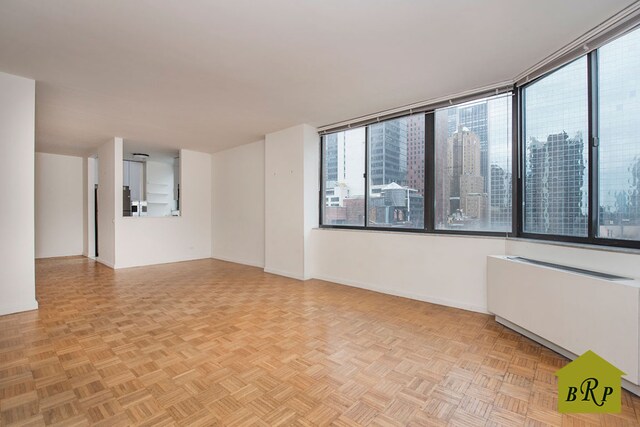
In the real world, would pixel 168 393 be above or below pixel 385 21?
below

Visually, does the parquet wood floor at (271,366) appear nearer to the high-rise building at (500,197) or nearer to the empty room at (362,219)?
the empty room at (362,219)

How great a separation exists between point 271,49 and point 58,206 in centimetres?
800

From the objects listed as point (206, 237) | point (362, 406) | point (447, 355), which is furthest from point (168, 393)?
point (206, 237)

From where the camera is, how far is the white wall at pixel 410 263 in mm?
3500

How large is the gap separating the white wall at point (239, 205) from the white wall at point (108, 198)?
2.08m

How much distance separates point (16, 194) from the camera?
3352 mm

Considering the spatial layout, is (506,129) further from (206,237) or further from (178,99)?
(206,237)

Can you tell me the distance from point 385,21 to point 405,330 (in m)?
2.77

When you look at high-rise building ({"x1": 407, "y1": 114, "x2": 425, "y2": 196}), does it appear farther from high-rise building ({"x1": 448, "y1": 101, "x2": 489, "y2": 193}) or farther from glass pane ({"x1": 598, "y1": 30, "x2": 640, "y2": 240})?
glass pane ({"x1": 598, "y1": 30, "x2": 640, "y2": 240})

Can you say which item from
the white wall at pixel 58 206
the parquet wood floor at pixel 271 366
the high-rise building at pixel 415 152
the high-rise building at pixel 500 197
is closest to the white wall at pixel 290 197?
the parquet wood floor at pixel 271 366

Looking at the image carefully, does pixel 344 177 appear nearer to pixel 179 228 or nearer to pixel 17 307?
pixel 179 228

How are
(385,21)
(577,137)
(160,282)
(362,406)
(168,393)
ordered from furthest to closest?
(160,282), (577,137), (385,21), (168,393), (362,406)

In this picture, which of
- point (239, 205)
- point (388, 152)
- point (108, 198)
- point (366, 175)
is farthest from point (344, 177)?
point (108, 198)

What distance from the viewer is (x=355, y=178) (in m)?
4.97
